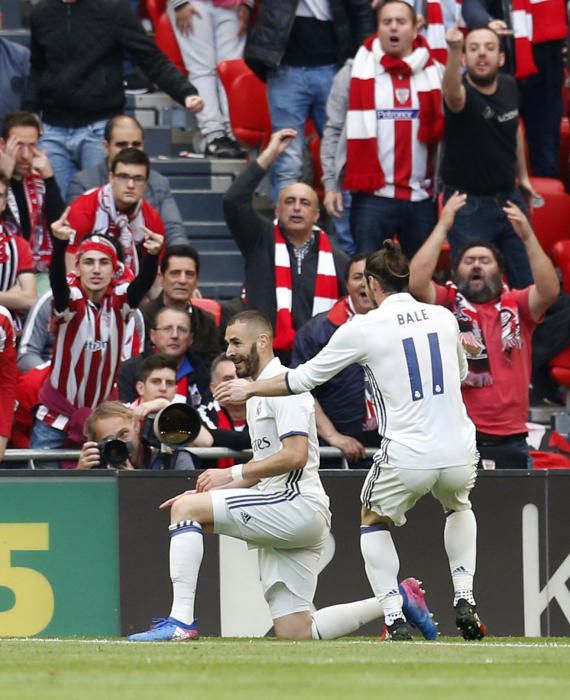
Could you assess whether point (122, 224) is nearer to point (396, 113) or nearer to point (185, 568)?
point (396, 113)

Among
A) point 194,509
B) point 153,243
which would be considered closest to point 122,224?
point 153,243

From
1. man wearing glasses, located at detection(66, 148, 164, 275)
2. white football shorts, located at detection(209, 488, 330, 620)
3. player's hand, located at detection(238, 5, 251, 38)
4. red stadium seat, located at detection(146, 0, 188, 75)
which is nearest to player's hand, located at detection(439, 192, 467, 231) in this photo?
man wearing glasses, located at detection(66, 148, 164, 275)

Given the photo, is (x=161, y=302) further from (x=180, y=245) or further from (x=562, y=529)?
(x=562, y=529)

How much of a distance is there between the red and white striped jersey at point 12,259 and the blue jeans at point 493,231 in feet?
9.14

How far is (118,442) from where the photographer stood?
9562 millimetres

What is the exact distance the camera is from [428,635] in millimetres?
8719

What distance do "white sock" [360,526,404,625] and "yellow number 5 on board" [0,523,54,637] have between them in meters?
2.11

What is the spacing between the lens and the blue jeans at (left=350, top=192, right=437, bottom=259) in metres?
12.0

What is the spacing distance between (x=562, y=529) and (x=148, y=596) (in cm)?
231

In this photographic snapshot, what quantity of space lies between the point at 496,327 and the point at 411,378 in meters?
2.11

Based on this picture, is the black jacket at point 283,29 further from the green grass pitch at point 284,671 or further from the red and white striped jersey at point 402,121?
the green grass pitch at point 284,671

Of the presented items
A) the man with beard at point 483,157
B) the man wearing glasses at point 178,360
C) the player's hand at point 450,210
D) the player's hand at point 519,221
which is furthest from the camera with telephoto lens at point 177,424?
the man with beard at point 483,157

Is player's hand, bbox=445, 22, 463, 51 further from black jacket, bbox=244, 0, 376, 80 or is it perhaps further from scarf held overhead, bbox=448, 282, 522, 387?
scarf held overhead, bbox=448, 282, 522, 387

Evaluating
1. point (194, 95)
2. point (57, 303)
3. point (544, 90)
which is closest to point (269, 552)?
point (57, 303)
